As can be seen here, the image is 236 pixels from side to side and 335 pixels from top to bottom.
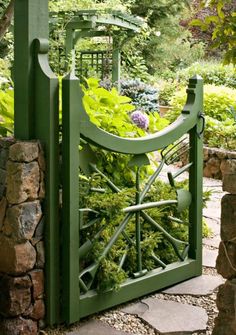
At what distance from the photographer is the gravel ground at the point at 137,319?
8.54 feet

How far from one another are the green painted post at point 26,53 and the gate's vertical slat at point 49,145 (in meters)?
0.03

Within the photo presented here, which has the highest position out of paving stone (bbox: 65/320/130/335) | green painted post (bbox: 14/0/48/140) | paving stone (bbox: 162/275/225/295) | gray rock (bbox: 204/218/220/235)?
green painted post (bbox: 14/0/48/140)

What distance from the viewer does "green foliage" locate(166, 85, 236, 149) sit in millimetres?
7156

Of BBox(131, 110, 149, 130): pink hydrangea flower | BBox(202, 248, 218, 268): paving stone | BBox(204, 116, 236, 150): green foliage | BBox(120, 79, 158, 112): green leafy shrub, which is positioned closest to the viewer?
BBox(202, 248, 218, 268): paving stone

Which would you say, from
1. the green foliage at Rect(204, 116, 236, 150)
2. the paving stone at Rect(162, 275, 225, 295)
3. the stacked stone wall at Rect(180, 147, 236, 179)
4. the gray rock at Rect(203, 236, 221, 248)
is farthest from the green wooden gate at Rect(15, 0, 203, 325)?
the green foliage at Rect(204, 116, 236, 150)

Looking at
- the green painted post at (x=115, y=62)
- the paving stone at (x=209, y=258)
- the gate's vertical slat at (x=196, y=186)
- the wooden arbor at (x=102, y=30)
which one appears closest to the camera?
the gate's vertical slat at (x=196, y=186)

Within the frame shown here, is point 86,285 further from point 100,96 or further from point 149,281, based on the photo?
point 100,96

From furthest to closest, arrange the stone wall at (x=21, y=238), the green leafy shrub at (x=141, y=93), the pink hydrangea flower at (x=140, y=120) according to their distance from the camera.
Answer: the green leafy shrub at (x=141, y=93) → the pink hydrangea flower at (x=140, y=120) → the stone wall at (x=21, y=238)

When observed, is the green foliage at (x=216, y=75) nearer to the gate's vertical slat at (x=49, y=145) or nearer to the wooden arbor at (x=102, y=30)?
the wooden arbor at (x=102, y=30)

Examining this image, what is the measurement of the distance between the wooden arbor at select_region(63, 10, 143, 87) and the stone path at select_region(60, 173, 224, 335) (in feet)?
29.2

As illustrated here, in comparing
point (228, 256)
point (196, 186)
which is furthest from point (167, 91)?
point (228, 256)

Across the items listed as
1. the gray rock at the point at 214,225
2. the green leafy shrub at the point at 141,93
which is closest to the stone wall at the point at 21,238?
the gray rock at the point at 214,225

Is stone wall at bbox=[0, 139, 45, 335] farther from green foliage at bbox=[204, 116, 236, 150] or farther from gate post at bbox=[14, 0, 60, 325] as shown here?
green foliage at bbox=[204, 116, 236, 150]

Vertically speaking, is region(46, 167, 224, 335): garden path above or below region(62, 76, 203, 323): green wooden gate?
below
